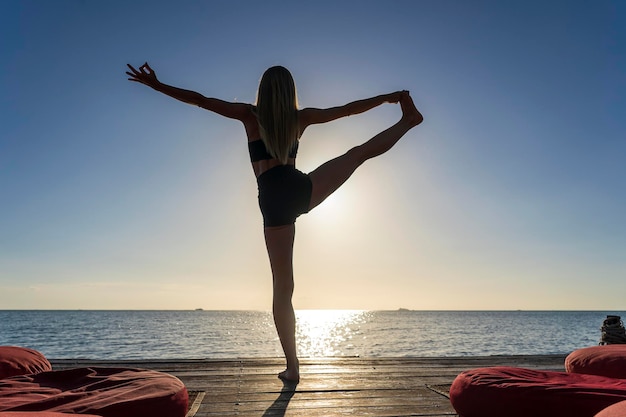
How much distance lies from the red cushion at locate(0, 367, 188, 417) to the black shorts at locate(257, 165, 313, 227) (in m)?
1.51

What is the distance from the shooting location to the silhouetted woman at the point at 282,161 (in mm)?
3854

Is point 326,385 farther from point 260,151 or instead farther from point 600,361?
point 600,361

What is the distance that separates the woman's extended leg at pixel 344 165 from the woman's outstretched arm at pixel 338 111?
297mm

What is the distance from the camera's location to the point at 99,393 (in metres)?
2.60

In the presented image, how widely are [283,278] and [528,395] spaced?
6.57 ft

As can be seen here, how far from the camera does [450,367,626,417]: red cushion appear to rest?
8.87 feet

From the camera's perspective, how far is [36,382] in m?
2.93

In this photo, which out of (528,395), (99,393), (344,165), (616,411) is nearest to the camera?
(616,411)

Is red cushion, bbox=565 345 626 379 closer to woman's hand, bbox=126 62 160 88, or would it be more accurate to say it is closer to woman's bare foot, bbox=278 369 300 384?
woman's bare foot, bbox=278 369 300 384

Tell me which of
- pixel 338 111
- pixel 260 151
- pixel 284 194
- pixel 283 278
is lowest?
pixel 283 278

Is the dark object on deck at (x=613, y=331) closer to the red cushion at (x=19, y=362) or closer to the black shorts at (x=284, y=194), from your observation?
the black shorts at (x=284, y=194)

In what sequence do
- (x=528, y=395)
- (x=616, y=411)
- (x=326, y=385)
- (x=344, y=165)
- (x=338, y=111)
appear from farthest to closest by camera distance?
(x=338, y=111) < (x=326, y=385) < (x=344, y=165) < (x=528, y=395) < (x=616, y=411)

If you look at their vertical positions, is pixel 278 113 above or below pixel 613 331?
above

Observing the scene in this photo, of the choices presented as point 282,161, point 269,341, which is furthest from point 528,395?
point 269,341
